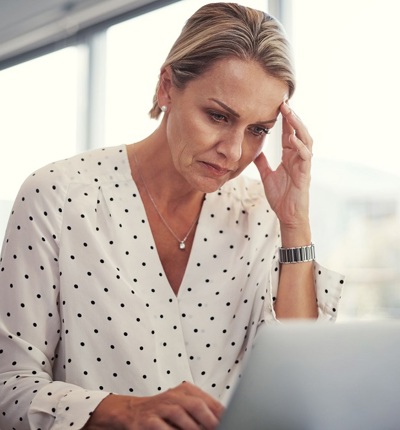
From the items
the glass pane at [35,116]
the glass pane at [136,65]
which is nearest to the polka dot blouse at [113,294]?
the glass pane at [136,65]

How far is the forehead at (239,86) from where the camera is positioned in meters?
1.36

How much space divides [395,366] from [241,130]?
82 cm

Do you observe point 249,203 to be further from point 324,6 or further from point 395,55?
point 324,6

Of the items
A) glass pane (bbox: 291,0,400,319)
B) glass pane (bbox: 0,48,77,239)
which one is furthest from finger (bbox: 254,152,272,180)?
glass pane (bbox: 0,48,77,239)

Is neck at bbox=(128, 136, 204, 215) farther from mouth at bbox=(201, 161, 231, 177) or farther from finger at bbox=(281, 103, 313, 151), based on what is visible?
finger at bbox=(281, 103, 313, 151)

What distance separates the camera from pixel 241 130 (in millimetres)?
1384

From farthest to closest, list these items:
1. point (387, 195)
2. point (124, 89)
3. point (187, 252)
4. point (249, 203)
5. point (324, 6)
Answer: point (124, 89)
point (324, 6)
point (387, 195)
point (249, 203)
point (187, 252)

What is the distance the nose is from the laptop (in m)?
0.80

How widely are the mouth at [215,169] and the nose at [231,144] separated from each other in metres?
0.03

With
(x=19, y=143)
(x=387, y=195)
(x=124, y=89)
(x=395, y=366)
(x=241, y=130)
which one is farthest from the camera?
(x=19, y=143)

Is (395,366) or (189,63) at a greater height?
(189,63)

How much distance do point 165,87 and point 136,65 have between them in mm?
2534

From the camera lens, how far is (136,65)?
155 inches

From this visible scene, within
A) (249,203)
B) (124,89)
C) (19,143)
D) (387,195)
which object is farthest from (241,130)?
(19,143)
